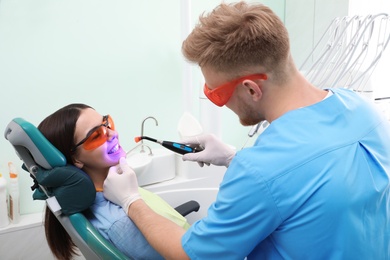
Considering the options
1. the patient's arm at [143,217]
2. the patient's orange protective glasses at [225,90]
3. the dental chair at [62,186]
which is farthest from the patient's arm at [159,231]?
the patient's orange protective glasses at [225,90]

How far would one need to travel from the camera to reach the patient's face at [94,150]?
Result: 46.8 inches

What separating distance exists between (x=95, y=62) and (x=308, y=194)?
134 centimetres

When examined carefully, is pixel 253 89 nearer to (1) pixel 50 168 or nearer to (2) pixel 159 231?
(2) pixel 159 231

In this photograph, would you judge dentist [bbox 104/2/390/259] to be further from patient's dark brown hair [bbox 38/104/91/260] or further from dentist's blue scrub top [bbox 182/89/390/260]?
patient's dark brown hair [bbox 38/104/91/260]

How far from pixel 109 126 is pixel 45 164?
0.95ft

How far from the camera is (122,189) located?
3.76 feet

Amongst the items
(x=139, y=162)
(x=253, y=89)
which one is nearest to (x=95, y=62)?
(x=139, y=162)

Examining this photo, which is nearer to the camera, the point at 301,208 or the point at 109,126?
the point at 301,208

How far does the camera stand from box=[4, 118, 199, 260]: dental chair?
99 centimetres

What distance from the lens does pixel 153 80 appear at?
193 centimetres

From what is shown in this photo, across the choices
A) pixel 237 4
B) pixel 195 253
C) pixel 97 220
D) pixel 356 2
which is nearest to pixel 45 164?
pixel 97 220

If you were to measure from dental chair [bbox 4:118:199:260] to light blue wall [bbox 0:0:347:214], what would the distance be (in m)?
0.68

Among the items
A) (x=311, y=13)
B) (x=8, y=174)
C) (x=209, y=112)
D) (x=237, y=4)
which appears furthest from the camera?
(x=311, y=13)

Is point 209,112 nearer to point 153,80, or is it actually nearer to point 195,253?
point 153,80
